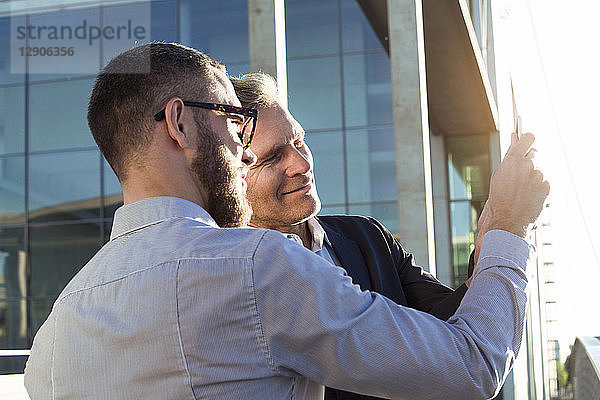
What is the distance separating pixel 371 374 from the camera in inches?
48.6

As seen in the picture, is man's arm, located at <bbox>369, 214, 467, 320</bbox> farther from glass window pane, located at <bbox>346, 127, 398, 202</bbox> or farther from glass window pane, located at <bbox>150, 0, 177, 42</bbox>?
glass window pane, located at <bbox>346, 127, 398, 202</bbox>

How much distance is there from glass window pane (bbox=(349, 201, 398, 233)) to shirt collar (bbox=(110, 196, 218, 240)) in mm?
13590

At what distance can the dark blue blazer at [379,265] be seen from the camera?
2332mm

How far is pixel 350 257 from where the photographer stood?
2354mm

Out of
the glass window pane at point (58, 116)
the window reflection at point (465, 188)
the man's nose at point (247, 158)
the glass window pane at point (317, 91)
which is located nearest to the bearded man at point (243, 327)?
the man's nose at point (247, 158)

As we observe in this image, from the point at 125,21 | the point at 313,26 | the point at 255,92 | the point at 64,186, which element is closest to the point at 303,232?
the point at 255,92

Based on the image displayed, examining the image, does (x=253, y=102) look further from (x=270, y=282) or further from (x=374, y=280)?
(x=270, y=282)

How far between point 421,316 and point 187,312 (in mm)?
393

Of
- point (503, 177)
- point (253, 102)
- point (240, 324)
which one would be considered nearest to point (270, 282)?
point (240, 324)

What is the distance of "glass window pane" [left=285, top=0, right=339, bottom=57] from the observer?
49.1 feet

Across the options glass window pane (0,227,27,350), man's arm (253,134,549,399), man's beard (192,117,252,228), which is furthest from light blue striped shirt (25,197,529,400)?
glass window pane (0,227,27,350)

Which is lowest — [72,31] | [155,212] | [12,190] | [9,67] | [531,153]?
[155,212]

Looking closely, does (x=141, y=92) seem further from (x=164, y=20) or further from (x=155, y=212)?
(x=164, y=20)

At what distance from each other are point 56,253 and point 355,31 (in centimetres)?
771
